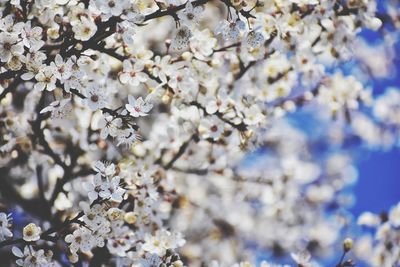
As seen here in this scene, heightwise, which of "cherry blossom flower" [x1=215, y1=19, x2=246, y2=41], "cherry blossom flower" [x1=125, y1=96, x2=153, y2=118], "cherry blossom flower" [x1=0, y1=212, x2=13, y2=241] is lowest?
"cherry blossom flower" [x1=0, y1=212, x2=13, y2=241]

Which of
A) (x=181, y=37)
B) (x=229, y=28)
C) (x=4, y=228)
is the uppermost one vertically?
(x=229, y=28)

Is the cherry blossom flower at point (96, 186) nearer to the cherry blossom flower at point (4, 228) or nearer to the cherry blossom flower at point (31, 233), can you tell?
the cherry blossom flower at point (31, 233)

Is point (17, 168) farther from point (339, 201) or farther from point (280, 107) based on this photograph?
point (339, 201)

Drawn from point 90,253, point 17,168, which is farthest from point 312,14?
point 17,168

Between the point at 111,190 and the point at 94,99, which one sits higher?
the point at 94,99

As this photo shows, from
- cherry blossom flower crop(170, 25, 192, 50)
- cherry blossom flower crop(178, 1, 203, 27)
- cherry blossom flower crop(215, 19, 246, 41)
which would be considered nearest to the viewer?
cherry blossom flower crop(178, 1, 203, 27)

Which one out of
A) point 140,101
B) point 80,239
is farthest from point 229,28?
point 80,239

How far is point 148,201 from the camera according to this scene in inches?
168

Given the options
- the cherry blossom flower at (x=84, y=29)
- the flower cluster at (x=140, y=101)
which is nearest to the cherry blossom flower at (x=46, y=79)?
the flower cluster at (x=140, y=101)

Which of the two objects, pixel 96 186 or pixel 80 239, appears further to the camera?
pixel 80 239

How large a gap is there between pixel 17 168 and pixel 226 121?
231 centimetres

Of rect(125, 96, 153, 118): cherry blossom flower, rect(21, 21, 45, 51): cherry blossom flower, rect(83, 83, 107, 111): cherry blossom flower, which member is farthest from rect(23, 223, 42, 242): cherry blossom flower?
rect(21, 21, 45, 51): cherry blossom flower

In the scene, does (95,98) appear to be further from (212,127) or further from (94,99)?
(212,127)

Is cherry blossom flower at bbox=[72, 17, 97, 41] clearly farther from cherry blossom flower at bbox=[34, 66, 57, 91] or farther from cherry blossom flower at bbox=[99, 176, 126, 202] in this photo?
cherry blossom flower at bbox=[99, 176, 126, 202]
